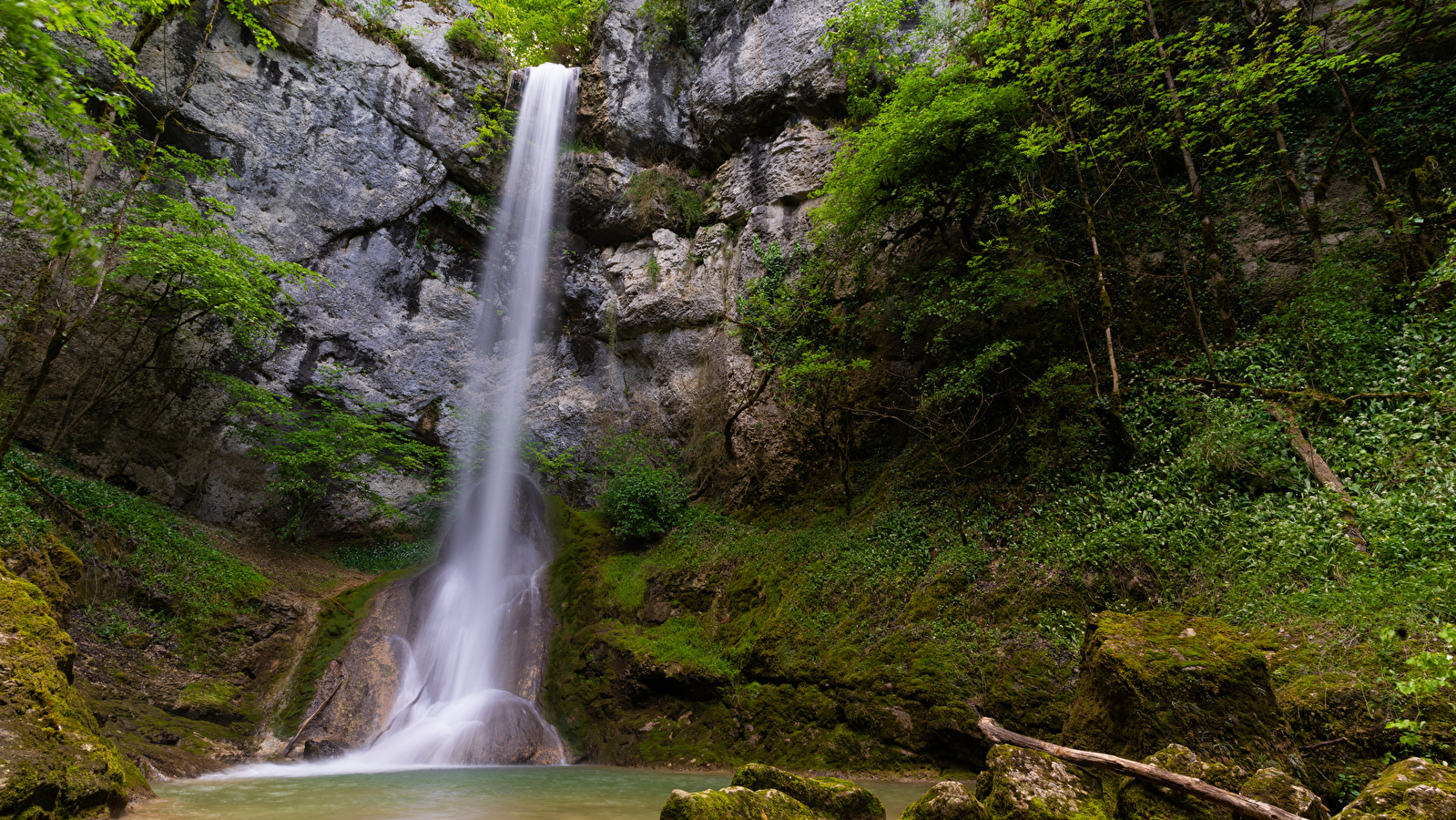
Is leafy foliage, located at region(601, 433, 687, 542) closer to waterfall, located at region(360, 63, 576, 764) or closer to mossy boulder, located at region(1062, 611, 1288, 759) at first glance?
waterfall, located at region(360, 63, 576, 764)

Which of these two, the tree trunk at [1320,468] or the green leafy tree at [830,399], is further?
the green leafy tree at [830,399]

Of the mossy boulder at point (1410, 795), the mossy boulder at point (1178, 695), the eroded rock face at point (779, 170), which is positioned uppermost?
the eroded rock face at point (779, 170)

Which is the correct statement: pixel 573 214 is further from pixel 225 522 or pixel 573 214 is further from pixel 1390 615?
pixel 1390 615

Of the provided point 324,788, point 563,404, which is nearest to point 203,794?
point 324,788

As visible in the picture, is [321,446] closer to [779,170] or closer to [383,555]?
[383,555]

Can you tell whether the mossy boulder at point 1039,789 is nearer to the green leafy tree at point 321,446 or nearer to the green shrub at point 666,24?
the green leafy tree at point 321,446

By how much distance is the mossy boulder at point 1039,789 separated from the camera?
136 inches

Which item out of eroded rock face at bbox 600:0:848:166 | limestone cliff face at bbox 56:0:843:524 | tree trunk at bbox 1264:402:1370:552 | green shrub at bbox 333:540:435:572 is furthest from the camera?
green shrub at bbox 333:540:435:572

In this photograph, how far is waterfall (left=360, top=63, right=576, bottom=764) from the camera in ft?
29.8

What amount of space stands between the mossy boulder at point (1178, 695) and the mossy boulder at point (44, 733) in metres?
6.67

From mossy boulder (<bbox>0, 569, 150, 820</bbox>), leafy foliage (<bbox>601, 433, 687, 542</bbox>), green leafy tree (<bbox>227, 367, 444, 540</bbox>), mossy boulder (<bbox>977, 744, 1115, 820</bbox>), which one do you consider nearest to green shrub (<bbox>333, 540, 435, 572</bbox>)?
green leafy tree (<bbox>227, 367, 444, 540</bbox>)

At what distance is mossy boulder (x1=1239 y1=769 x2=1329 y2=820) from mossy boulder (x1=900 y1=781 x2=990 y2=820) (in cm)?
140

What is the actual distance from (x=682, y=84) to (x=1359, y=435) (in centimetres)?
1598

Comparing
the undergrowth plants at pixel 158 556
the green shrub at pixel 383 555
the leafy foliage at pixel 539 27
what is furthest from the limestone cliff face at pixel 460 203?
the undergrowth plants at pixel 158 556
